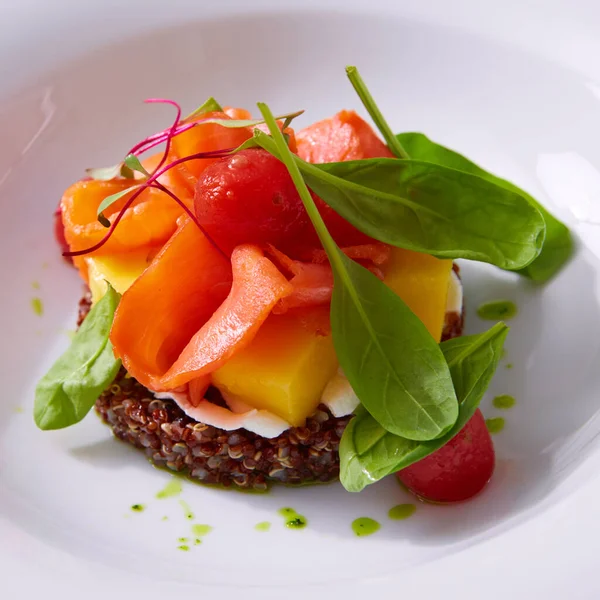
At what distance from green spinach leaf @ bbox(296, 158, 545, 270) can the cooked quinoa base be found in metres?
0.51

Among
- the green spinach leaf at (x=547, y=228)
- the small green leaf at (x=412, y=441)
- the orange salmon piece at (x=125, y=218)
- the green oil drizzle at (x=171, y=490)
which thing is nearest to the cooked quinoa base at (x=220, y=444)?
the green oil drizzle at (x=171, y=490)

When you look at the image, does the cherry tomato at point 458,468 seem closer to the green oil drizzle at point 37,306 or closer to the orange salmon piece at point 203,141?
the orange salmon piece at point 203,141

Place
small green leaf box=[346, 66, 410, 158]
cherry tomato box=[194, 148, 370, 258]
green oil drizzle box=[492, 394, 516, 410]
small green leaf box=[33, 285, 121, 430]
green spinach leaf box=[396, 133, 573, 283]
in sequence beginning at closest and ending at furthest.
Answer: cherry tomato box=[194, 148, 370, 258] → small green leaf box=[346, 66, 410, 158] → small green leaf box=[33, 285, 121, 430] → green oil drizzle box=[492, 394, 516, 410] → green spinach leaf box=[396, 133, 573, 283]

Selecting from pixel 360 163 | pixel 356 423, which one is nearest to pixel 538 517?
pixel 356 423

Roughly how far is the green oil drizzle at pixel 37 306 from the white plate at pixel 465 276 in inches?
0.7

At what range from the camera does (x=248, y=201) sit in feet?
6.01

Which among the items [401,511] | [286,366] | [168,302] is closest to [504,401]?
[401,511]

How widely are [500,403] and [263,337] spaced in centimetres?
78

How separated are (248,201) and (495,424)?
961mm

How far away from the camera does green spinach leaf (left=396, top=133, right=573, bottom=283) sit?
7.61ft

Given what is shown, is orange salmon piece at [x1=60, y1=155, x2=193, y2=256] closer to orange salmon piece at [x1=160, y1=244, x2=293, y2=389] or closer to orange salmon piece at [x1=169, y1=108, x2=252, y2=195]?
orange salmon piece at [x1=169, y1=108, x2=252, y2=195]

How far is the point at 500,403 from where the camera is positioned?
2.21m

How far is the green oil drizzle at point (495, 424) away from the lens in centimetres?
214

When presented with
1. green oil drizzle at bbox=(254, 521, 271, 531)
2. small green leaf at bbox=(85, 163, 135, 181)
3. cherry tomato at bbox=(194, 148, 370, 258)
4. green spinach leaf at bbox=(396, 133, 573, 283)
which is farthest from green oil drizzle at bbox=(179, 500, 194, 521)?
green spinach leaf at bbox=(396, 133, 573, 283)
